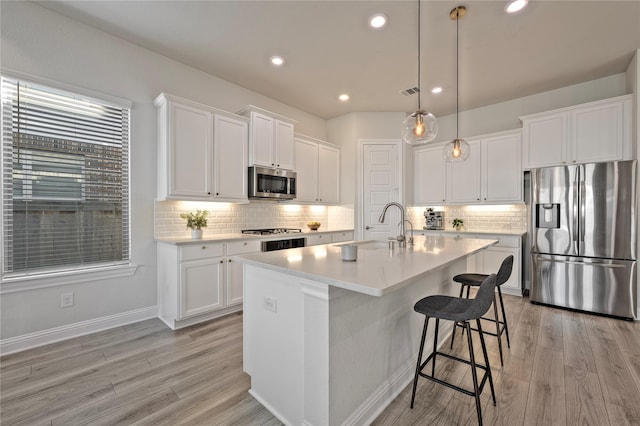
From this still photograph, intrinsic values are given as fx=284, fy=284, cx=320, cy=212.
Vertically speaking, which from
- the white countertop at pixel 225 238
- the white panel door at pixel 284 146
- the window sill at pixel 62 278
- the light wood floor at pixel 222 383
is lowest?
the light wood floor at pixel 222 383

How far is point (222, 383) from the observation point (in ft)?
6.72

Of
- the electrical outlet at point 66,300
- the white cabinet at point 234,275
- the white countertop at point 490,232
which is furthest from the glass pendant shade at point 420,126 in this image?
the electrical outlet at point 66,300

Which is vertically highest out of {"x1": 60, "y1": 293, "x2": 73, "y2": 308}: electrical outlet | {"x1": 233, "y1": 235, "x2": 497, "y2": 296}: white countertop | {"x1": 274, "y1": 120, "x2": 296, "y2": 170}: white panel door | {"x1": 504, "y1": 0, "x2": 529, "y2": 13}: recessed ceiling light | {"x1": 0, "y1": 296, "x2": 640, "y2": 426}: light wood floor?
{"x1": 504, "y1": 0, "x2": 529, "y2": 13}: recessed ceiling light

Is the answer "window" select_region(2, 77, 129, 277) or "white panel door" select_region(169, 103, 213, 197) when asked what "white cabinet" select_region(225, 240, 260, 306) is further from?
"window" select_region(2, 77, 129, 277)

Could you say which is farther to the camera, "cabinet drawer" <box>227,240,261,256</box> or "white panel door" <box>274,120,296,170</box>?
"white panel door" <box>274,120,296,170</box>

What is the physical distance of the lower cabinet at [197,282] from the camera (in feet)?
9.82

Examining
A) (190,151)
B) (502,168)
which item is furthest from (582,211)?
(190,151)

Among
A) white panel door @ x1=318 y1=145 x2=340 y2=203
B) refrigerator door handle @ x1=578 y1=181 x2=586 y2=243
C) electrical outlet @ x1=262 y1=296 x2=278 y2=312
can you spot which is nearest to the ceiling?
white panel door @ x1=318 y1=145 x2=340 y2=203

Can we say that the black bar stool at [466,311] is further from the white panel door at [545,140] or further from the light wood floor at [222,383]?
the white panel door at [545,140]

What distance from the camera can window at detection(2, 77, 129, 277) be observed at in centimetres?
253

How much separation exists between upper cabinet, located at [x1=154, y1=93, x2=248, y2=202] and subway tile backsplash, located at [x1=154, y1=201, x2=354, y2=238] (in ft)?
0.99

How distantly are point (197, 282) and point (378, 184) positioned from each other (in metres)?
3.52

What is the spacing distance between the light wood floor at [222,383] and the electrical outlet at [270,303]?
2.11ft

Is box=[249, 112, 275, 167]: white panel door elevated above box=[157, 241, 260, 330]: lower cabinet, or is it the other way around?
box=[249, 112, 275, 167]: white panel door
